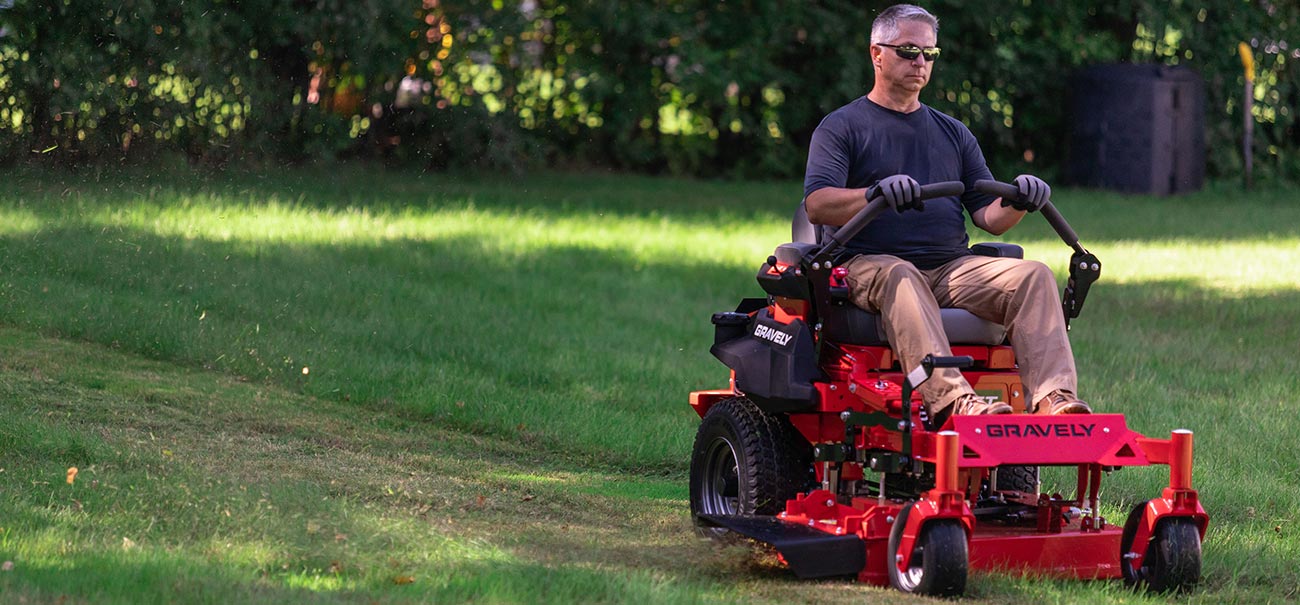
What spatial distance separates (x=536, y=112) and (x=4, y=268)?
378 inches

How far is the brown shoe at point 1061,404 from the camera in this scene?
536 cm

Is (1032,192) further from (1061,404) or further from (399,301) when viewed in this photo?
(399,301)

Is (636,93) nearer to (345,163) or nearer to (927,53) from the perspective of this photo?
(345,163)

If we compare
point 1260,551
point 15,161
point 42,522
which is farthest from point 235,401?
point 15,161

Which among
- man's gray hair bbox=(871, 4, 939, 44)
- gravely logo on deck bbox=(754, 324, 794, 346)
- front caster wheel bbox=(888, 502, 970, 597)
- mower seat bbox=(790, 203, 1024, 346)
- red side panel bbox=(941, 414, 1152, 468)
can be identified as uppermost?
man's gray hair bbox=(871, 4, 939, 44)

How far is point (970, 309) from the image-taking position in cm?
583

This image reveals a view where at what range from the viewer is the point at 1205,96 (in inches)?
879

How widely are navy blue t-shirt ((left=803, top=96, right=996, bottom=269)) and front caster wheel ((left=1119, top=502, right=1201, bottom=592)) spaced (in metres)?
1.21

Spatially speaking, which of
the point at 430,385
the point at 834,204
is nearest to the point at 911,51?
the point at 834,204

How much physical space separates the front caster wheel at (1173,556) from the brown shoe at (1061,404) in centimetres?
36

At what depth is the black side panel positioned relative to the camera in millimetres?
5785

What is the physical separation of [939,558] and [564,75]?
1496cm

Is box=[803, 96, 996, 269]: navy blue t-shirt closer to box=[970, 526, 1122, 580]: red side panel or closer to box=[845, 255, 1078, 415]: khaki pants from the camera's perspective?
box=[845, 255, 1078, 415]: khaki pants

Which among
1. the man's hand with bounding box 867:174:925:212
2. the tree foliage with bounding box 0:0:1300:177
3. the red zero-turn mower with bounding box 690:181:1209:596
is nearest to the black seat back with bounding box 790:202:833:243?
the red zero-turn mower with bounding box 690:181:1209:596
